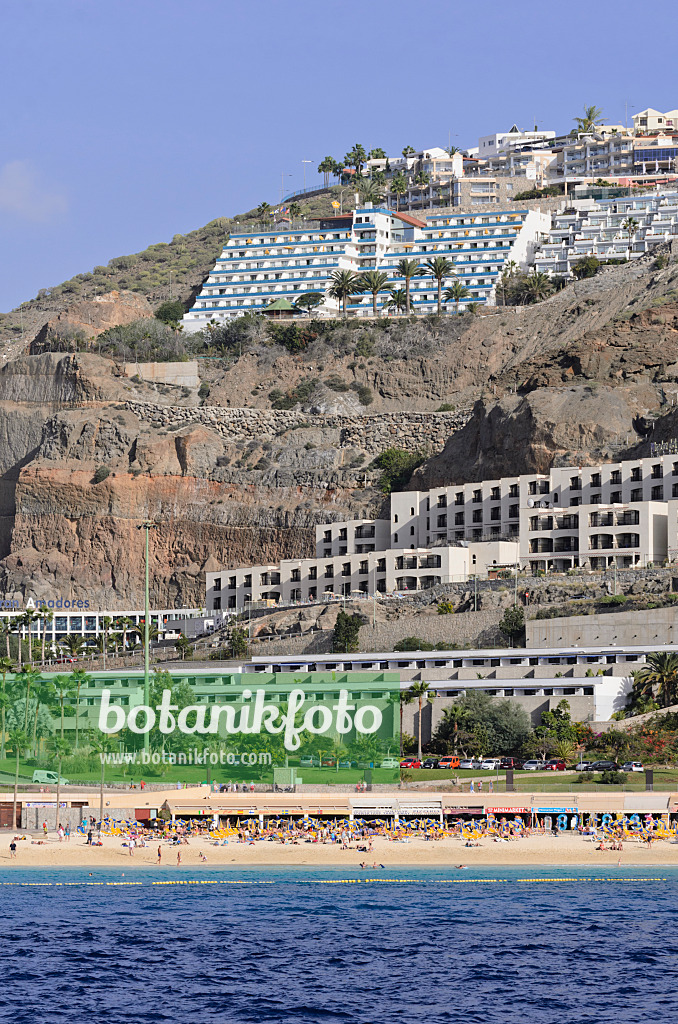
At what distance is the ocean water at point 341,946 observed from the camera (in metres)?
49.2

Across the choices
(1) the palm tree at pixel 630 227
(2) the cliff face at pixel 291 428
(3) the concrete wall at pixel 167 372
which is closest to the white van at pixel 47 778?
(2) the cliff face at pixel 291 428

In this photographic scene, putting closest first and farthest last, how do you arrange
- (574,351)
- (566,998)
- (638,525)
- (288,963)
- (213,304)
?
(566,998) → (288,963) → (638,525) → (574,351) → (213,304)

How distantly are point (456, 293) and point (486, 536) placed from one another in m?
64.2

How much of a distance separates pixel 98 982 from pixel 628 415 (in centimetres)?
9532

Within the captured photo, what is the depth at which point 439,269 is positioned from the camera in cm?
18562

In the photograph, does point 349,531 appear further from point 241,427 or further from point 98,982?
point 98,982

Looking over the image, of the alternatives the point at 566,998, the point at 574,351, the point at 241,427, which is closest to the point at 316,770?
the point at 566,998

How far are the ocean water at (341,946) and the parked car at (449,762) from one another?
17519 mm

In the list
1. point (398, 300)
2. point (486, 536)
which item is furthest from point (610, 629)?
point (398, 300)

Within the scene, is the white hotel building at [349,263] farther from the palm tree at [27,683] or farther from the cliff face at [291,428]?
the palm tree at [27,683]

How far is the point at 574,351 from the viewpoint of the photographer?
14738cm

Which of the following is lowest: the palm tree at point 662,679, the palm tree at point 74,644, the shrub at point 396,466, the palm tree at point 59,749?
the palm tree at point 59,749

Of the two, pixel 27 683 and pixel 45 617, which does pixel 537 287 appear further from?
pixel 27 683

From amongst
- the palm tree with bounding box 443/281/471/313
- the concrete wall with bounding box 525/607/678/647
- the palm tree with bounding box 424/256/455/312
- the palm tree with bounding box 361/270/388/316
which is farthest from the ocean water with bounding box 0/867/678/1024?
the palm tree with bounding box 361/270/388/316
